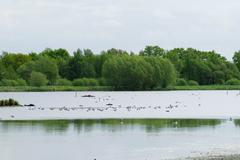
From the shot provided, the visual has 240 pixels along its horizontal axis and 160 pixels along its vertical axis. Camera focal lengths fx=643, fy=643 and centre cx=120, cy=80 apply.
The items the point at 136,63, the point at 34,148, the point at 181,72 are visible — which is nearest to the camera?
the point at 34,148

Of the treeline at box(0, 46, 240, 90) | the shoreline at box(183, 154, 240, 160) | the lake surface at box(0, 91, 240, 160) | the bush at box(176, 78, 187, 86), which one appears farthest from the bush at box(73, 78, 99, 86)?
the shoreline at box(183, 154, 240, 160)

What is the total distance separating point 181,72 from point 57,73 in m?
36.5

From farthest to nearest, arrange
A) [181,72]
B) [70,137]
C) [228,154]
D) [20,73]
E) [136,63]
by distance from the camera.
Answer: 1. [181,72]
2. [20,73]
3. [136,63]
4. [70,137]
5. [228,154]

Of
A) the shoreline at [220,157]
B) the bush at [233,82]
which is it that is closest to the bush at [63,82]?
the bush at [233,82]

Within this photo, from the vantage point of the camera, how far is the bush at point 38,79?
463ft

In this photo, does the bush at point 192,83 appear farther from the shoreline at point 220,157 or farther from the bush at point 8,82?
the shoreline at point 220,157

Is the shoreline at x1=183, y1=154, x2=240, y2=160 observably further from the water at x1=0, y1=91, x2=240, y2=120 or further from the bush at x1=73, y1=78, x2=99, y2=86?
the bush at x1=73, y1=78, x2=99, y2=86

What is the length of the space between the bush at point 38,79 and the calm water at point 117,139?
94.0m

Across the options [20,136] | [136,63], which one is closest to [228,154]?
[20,136]

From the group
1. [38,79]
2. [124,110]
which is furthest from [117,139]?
[38,79]

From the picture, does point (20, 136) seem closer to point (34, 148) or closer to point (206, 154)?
point (34, 148)

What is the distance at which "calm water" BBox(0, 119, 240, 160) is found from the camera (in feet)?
92.2

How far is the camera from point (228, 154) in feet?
87.1

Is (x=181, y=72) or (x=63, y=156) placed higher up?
(x=181, y=72)
